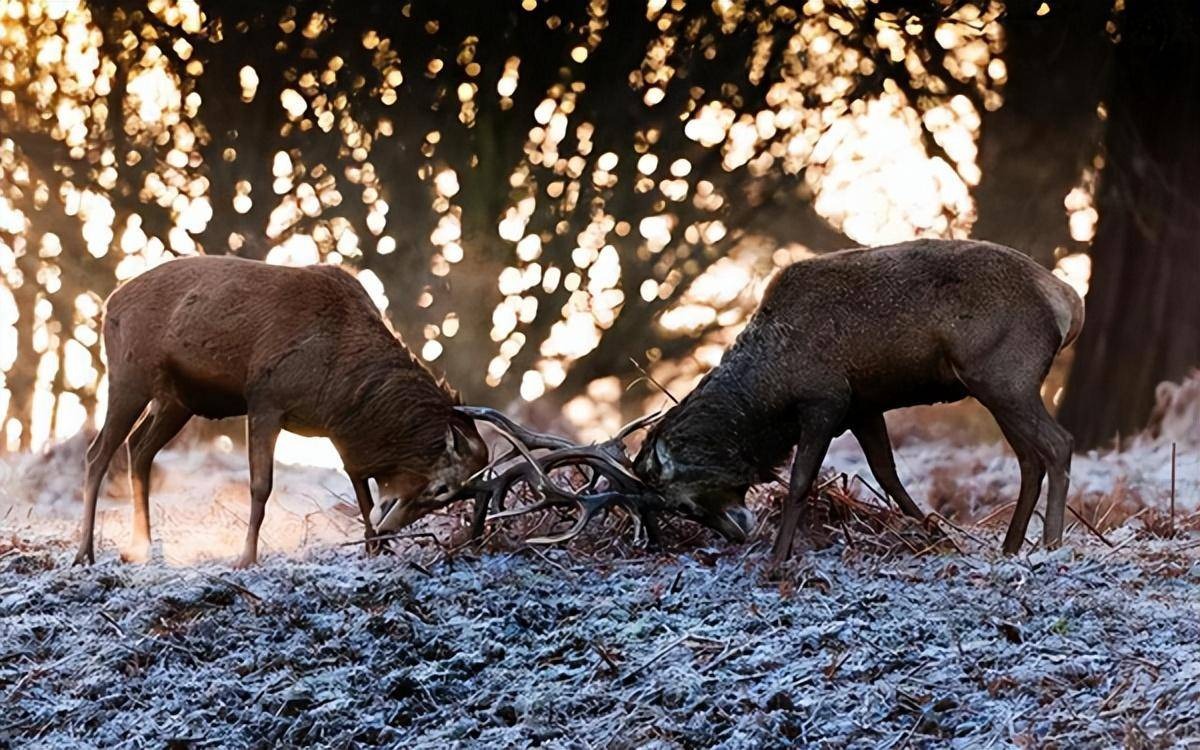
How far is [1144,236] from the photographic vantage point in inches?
457

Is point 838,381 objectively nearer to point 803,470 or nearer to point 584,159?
point 803,470

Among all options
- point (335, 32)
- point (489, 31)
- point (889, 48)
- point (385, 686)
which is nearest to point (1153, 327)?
point (889, 48)

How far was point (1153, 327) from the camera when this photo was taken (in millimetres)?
11562

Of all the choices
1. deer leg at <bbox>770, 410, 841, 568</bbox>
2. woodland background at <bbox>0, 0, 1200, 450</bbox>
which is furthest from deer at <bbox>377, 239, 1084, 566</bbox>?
woodland background at <bbox>0, 0, 1200, 450</bbox>

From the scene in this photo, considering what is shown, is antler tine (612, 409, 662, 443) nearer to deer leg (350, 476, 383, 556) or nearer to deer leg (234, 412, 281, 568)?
deer leg (350, 476, 383, 556)

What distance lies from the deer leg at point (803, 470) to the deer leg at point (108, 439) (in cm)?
303

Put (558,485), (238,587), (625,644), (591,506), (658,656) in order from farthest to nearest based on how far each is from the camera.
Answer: (558,485)
(591,506)
(238,587)
(625,644)
(658,656)

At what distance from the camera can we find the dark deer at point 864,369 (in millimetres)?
6613

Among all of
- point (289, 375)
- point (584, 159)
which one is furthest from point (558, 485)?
point (584, 159)

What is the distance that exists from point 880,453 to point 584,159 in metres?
4.74

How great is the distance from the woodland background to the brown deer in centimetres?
377

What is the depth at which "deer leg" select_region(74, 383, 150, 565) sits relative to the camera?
7.35 meters

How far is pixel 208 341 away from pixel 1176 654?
14.1ft

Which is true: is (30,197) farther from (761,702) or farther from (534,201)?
(761,702)
